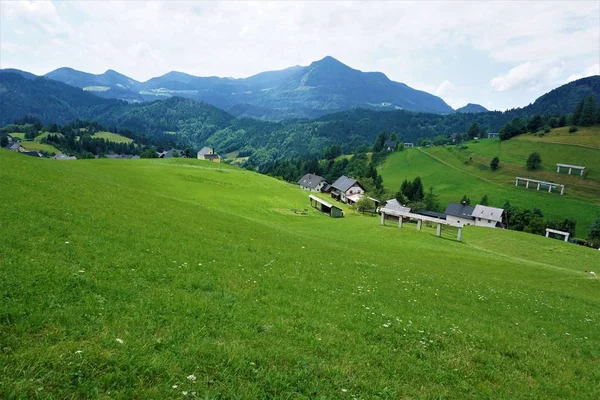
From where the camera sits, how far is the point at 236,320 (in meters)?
11.0

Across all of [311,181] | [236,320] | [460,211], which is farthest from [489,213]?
[236,320]

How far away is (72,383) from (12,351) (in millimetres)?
1835

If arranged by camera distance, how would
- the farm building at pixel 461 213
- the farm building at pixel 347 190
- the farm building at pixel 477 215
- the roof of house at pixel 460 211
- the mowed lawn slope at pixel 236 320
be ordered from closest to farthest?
the mowed lawn slope at pixel 236 320 → the farm building at pixel 477 215 → the farm building at pixel 461 213 → the roof of house at pixel 460 211 → the farm building at pixel 347 190

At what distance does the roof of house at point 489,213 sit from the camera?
4451 inches

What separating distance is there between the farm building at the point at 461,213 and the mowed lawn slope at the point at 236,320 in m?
103

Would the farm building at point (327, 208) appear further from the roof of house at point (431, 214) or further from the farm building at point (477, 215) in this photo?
the roof of house at point (431, 214)

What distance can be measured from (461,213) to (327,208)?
69.6m

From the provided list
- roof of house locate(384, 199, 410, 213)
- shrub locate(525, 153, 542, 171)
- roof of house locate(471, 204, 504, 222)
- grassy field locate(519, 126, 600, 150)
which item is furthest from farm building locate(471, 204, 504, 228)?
grassy field locate(519, 126, 600, 150)

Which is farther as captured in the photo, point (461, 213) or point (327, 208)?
point (461, 213)

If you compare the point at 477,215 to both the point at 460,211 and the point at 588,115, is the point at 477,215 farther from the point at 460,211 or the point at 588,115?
the point at 588,115

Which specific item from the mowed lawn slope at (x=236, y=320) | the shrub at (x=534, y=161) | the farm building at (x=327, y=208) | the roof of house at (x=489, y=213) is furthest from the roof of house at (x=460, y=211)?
the mowed lawn slope at (x=236, y=320)

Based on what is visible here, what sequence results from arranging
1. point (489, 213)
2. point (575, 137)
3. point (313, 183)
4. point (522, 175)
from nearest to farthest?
point (489, 213) < point (522, 175) < point (313, 183) < point (575, 137)

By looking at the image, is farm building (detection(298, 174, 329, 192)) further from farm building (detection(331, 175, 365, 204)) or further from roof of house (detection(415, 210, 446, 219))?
roof of house (detection(415, 210, 446, 219))

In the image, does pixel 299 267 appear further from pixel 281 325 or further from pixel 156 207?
pixel 156 207
